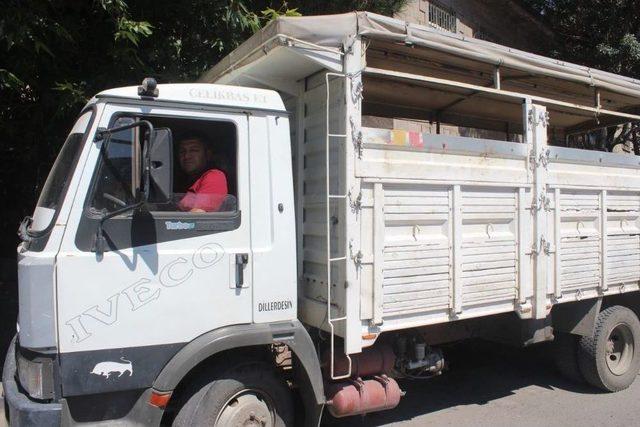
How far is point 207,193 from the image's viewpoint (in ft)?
10.5

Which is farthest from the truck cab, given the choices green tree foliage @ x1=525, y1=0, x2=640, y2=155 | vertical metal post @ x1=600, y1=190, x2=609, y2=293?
green tree foliage @ x1=525, y1=0, x2=640, y2=155

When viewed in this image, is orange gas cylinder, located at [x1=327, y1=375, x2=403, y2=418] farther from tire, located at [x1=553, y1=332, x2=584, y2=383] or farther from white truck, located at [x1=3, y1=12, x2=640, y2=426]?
tire, located at [x1=553, y1=332, x2=584, y2=383]

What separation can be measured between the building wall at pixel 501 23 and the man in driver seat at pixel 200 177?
10.2 m

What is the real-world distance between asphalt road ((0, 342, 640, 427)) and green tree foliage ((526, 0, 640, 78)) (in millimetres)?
7218

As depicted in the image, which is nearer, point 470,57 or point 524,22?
point 470,57

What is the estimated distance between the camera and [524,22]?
534 inches

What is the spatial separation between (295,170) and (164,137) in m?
1.19

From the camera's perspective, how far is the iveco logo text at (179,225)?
119 inches

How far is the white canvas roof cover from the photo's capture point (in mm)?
3295

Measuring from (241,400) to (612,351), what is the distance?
4.02 meters

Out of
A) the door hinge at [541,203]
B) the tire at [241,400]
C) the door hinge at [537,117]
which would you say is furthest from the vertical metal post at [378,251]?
the door hinge at [537,117]

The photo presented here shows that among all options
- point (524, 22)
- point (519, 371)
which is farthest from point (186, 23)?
point (524, 22)

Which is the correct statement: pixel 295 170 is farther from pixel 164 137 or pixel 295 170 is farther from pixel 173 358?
pixel 173 358

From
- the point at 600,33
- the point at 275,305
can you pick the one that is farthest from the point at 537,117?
the point at 600,33
